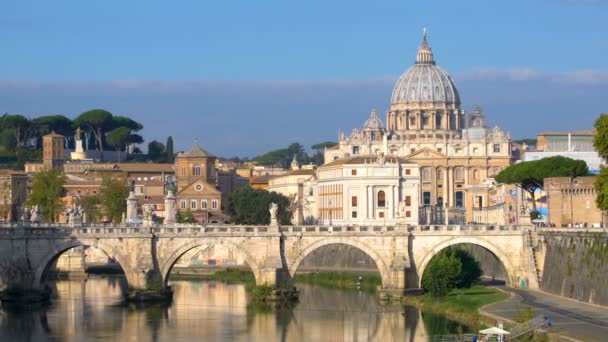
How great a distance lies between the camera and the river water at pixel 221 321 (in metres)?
62.4

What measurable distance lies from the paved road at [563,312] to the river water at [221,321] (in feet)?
8.42

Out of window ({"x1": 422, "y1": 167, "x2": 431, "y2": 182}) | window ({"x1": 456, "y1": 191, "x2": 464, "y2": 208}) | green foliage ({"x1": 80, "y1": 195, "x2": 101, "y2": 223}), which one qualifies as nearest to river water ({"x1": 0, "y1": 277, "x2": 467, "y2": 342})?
green foliage ({"x1": 80, "y1": 195, "x2": 101, "y2": 223})

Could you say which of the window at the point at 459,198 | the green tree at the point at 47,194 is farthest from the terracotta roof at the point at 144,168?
the green tree at the point at 47,194

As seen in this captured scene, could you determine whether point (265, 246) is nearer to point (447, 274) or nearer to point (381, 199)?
point (447, 274)

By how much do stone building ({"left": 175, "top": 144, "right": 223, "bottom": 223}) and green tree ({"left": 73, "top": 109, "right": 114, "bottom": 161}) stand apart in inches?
1335

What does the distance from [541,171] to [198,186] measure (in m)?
48.2

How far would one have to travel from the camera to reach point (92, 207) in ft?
Answer: 395

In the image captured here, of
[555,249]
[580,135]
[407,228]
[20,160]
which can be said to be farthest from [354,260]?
[20,160]

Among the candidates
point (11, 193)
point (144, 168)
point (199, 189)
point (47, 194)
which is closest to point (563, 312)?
point (47, 194)

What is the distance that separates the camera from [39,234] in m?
73.7

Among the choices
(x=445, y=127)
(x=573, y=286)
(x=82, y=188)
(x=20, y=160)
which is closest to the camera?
(x=573, y=286)

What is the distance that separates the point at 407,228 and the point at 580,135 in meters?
63.2

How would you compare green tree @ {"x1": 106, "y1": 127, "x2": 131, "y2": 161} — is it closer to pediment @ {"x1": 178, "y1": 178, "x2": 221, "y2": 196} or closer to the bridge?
pediment @ {"x1": 178, "y1": 178, "x2": 221, "y2": 196}

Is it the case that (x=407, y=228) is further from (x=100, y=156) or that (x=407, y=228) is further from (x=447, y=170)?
(x=100, y=156)
